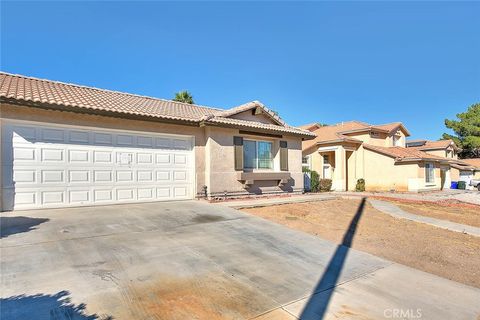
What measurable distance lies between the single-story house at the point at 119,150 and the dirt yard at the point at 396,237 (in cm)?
306

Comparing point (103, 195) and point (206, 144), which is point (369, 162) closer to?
point (206, 144)

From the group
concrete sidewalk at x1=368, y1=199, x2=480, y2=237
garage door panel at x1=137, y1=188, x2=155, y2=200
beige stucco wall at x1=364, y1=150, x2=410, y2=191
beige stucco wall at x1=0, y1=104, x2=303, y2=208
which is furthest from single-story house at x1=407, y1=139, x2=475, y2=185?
garage door panel at x1=137, y1=188, x2=155, y2=200

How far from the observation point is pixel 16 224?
22.0ft

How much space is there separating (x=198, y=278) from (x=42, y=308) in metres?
1.93

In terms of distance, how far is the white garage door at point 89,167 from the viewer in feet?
27.5

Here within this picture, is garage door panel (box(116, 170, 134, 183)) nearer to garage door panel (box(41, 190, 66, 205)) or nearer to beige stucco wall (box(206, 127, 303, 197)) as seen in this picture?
garage door panel (box(41, 190, 66, 205))

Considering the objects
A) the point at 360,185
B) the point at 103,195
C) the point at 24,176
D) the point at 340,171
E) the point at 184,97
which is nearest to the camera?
the point at 24,176

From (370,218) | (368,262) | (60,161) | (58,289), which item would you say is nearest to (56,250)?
(58,289)

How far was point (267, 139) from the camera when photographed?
14.4m

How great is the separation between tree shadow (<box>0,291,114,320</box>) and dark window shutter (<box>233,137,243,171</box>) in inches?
384

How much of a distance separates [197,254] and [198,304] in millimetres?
1787

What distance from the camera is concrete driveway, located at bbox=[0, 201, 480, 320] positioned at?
3307mm

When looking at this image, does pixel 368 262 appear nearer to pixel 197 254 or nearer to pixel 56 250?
pixel 197 254

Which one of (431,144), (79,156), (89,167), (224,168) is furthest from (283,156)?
(431,144)
